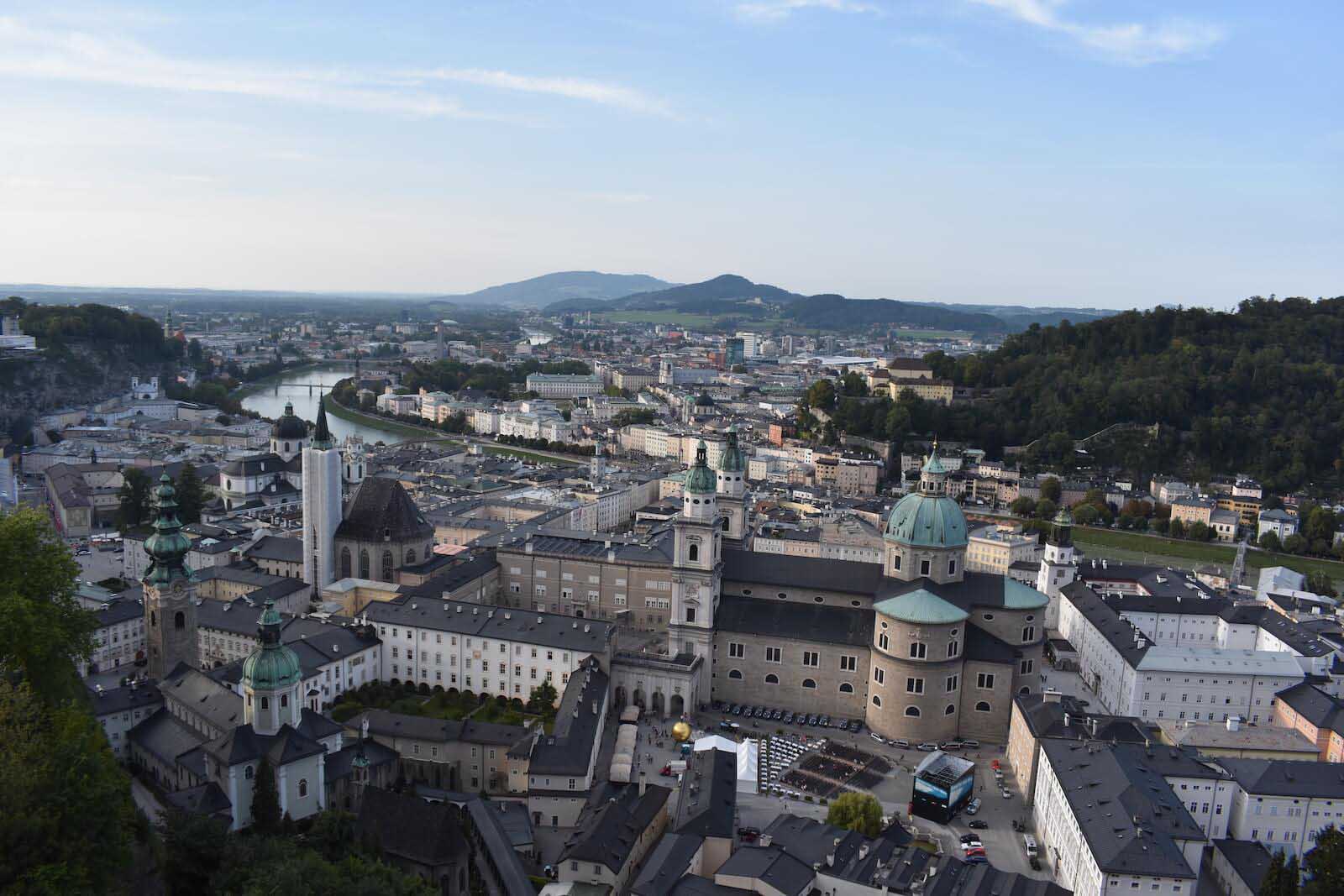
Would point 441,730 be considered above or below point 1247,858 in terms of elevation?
above

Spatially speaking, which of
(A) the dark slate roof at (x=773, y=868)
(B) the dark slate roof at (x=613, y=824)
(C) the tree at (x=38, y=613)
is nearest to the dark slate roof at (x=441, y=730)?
(B) the dark slate roof at (x=613, y=824)

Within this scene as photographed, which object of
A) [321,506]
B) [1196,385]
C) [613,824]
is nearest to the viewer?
[613,824]

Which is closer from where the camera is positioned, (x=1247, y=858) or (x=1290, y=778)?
(x=1247, y=858)

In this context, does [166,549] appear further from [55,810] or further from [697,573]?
[697,573]

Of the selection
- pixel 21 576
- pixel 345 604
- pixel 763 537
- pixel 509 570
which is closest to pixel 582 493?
pixel 763 537

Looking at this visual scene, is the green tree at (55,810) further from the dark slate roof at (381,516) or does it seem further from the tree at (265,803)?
the dark slate roof at (381,516)

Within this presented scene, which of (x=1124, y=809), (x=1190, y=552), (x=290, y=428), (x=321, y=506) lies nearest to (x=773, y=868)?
(x=1124, y=809)

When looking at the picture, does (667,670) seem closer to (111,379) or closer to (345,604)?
(345,604)
